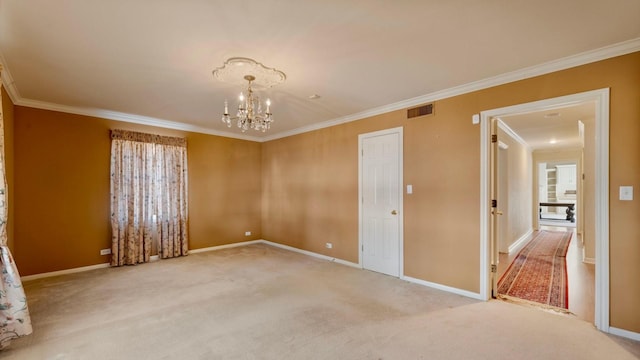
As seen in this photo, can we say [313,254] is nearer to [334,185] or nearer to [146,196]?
[334,185]

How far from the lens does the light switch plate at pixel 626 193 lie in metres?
2.45

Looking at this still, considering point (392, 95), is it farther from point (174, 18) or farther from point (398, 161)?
point (174, 18)

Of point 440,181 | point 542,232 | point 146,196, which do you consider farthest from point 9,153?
point 542,232

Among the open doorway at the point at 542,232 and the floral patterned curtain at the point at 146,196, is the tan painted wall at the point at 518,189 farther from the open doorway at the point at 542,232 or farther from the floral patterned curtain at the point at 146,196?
the floral patterned curtain at the point at 146,196

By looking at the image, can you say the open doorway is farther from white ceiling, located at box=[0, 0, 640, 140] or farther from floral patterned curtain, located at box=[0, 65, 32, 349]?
floral patterned curtain, located at box=[0, 65, 32, 349]

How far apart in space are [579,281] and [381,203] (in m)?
2.98

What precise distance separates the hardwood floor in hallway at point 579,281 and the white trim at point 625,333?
0.69 ft

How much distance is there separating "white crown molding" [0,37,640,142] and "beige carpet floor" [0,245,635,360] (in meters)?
2.52

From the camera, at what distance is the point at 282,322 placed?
2.75m

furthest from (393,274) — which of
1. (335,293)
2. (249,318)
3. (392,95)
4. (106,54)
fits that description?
(106,54)

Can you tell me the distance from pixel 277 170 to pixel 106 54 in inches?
159

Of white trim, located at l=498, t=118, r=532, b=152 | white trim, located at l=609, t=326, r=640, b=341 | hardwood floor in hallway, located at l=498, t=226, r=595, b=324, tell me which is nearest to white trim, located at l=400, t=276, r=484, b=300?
hardwood floor in hallway, located at l=498, t=226, r=595, b=324

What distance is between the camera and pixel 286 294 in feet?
11.4

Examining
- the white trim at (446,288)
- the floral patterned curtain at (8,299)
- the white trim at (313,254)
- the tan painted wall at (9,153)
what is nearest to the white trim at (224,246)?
the white trim at (313,254)
